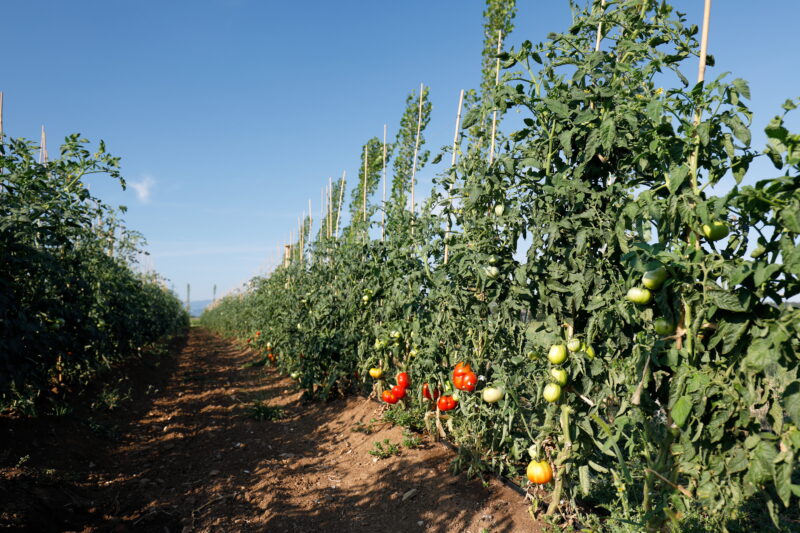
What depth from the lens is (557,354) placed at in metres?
2.14

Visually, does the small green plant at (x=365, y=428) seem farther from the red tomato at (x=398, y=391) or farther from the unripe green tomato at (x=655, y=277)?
the unripe green tomato at (x=655, y=277)

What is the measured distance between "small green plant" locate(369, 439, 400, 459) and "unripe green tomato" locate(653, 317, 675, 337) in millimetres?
2525

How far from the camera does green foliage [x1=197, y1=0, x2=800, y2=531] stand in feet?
4.97

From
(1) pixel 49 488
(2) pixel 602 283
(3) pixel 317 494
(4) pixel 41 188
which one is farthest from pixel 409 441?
(4) pixel 41 188

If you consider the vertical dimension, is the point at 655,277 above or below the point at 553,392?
above

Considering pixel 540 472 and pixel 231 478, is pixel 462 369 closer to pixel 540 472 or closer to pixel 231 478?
pixel 540 472

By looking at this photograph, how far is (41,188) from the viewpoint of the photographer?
323 cm

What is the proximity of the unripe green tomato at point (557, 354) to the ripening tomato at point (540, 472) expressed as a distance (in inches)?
23.5

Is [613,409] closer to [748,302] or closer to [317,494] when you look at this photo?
[748,302]

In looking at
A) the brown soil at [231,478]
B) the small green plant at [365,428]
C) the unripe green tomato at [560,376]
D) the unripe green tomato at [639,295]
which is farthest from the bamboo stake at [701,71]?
the small green plant at [365,428]

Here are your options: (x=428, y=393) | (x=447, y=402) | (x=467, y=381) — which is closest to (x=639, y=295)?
(x=467, y=381)

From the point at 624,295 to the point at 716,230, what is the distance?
468 mm

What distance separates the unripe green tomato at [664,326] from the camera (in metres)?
1.77

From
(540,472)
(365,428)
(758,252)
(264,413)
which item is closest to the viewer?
(758,252)
